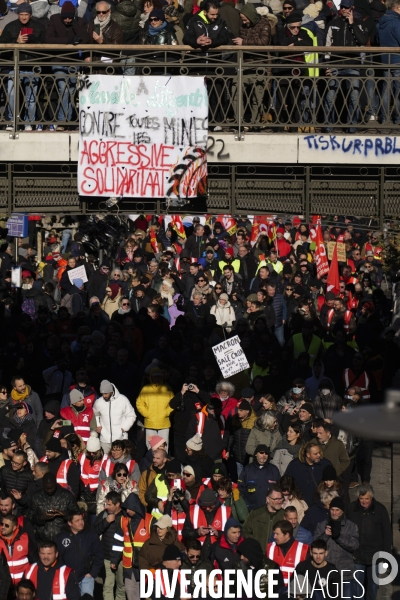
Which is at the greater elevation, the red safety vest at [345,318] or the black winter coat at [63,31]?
the black winter coat at [63,31]

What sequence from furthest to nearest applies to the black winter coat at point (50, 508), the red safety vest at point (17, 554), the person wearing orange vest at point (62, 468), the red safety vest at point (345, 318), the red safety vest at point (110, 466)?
the red safety vest at point (345, 318), the person wearing orange vest at point (62, 468), the red safety vest at point (110, 466), the black winter coat at point (50, 508), the red safety vest at point (17, 554)

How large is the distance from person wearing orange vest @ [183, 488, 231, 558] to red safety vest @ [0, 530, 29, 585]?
149 cm

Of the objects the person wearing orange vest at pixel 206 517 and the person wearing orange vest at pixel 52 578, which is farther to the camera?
the person wearing orange vest at pixel 206 517

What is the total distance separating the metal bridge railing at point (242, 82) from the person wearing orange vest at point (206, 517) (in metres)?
4.63

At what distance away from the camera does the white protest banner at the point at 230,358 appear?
17594mm

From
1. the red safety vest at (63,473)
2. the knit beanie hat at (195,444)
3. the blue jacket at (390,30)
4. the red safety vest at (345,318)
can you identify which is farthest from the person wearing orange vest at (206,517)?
the red safety vest at (345,318)

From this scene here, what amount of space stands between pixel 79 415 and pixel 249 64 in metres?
4.62

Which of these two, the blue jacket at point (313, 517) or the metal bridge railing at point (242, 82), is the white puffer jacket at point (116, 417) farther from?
the blue jacket at point (313, 517)

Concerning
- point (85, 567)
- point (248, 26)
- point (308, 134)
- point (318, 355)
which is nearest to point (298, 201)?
point (308, 134)

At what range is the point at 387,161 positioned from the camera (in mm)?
15766

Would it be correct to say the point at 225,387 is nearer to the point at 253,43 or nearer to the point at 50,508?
the point at 50,508

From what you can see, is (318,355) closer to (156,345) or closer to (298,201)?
(156,345)

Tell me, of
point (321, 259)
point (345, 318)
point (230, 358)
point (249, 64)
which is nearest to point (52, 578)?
Answer: point (230, 358)

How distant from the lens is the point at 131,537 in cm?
1311
